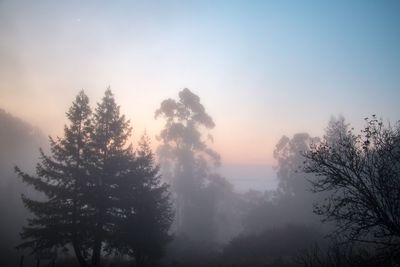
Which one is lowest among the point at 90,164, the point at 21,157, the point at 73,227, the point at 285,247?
the point at 285,247

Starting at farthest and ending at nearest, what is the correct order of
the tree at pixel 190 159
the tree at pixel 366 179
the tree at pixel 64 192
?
the tree at pixel 190 159 → the tree at pixel 64 192 → the tree at pixel 366 179

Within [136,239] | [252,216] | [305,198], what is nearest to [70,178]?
[136,239]

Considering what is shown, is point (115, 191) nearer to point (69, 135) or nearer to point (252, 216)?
point (69, 135)

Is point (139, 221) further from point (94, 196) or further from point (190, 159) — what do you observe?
point (190, 159)

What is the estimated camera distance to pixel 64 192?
20.1 m

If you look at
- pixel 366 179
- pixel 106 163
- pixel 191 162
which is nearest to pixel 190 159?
pixel 191 162

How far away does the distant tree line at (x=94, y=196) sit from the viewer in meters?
19.8

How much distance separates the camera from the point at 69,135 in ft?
69.4

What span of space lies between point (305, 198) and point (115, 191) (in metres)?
37.1

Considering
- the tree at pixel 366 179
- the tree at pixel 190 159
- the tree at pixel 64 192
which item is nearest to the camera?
the tree at pixel 366 179

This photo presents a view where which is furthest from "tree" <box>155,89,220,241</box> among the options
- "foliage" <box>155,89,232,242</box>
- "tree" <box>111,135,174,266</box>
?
"tree" <box>111,135,174,266</box>

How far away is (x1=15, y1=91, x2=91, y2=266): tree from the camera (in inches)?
765


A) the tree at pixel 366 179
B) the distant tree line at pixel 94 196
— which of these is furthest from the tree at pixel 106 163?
the tree at pixel 366 179

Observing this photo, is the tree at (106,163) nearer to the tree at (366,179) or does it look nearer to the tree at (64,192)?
the tree at (64,192)
